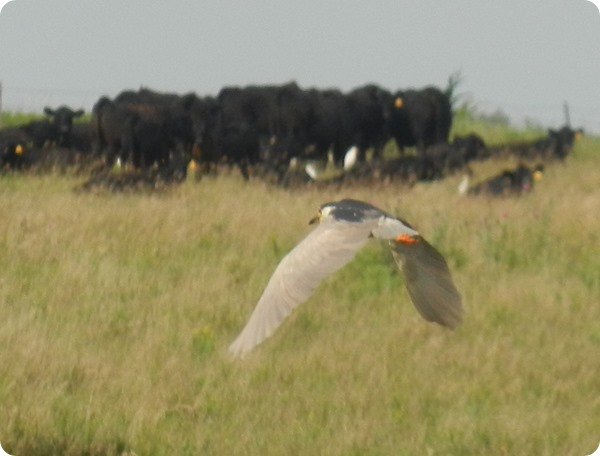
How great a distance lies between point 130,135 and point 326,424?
11.7 m

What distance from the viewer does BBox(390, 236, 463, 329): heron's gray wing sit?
7219 millimetres

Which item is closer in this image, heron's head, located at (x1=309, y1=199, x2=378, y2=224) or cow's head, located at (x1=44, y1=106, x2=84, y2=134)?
heron's head, located at (x1=309, y1=199, x2=378, y2=224)

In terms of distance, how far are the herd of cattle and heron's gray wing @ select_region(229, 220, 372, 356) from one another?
8565 mm

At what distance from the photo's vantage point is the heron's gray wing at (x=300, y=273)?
19.1ft

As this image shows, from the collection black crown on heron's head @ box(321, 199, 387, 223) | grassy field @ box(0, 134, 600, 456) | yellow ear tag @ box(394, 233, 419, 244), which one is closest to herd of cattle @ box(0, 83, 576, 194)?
grassy field @ box(0, 134, 600, 456)

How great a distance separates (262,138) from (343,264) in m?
13.4

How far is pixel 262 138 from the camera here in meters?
19.6

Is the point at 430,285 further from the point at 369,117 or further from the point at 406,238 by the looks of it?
the point at 369,117

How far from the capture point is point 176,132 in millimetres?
19391

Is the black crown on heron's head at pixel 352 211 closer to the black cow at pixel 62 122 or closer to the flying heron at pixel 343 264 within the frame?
the flying heron at pixel 343 264

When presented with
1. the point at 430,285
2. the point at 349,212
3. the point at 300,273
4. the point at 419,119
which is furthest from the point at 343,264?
the point at 419,119

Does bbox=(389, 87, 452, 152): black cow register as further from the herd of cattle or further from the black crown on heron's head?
the black crown on heron's head

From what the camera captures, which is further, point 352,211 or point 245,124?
point 245,124

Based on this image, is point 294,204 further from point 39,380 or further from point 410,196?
point 39,380
